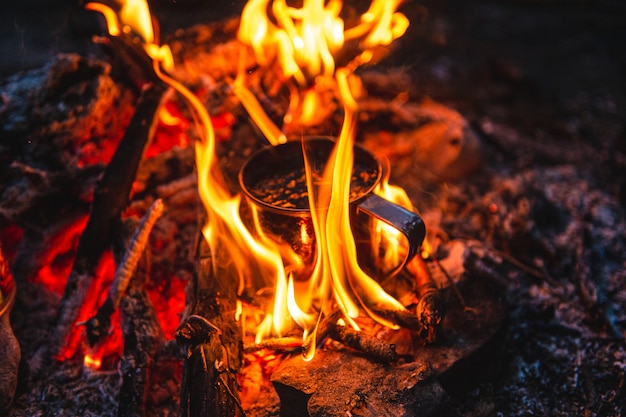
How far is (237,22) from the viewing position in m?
4.40

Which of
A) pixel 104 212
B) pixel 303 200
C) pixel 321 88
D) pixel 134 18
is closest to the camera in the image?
pixel 303 200

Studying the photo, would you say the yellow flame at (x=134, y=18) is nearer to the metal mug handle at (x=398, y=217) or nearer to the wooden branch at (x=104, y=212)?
the wooden branch at (x=104, y=212)

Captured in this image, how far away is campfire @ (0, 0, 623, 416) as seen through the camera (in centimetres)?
212

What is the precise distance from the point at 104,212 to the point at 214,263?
0.97 m

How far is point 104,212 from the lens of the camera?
9.46 ft

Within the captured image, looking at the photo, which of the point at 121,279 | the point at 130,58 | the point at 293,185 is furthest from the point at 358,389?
the point at 130,58

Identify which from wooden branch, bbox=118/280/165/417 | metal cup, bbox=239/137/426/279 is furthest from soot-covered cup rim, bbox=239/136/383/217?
wooden branch, bbox=118/280/165/417

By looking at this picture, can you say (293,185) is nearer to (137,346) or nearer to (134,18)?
(137,346)

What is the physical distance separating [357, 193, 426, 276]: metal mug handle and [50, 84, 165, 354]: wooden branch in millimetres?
1819

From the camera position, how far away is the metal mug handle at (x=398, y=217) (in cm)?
197

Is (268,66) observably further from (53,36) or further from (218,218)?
(53,36)

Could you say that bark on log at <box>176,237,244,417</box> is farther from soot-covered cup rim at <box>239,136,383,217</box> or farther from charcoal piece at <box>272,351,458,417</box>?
soot-covered cup rim at <box>239,136,383,217</box>

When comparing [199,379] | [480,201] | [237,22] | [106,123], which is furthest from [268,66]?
[199,379]

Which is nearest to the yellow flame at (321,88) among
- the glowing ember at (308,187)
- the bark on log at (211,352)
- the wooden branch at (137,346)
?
the glowing ember at (308,187)
